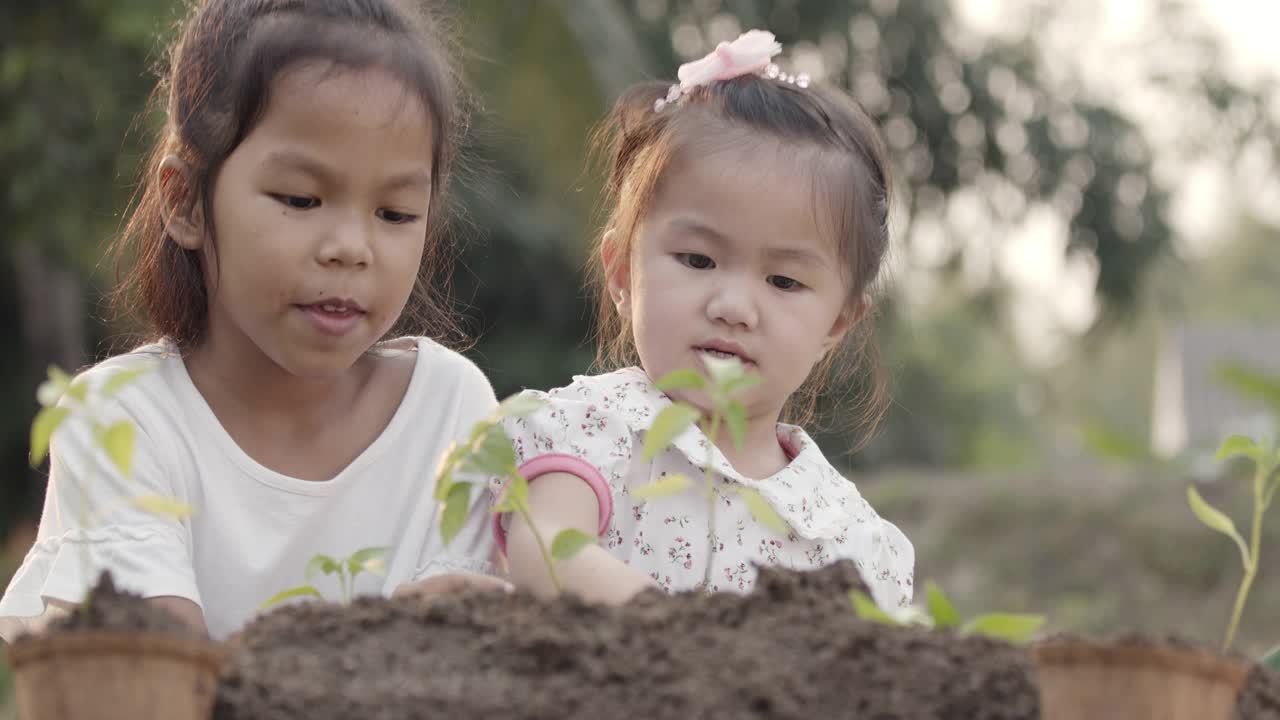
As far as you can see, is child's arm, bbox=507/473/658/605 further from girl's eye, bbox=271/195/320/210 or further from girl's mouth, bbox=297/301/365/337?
girl's eye, bbox=271/195/320/210

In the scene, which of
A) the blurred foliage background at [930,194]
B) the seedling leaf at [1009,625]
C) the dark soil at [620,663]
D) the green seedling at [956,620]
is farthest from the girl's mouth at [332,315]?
the blurred foliage background at [930,194]

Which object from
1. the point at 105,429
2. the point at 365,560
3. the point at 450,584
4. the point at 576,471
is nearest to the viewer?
the point at 105,429

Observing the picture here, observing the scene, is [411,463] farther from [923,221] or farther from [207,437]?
[923,221]

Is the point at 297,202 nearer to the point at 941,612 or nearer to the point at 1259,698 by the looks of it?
the point at 941,612

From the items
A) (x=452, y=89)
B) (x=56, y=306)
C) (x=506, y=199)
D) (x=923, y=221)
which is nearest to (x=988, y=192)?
(x=923, y=221)

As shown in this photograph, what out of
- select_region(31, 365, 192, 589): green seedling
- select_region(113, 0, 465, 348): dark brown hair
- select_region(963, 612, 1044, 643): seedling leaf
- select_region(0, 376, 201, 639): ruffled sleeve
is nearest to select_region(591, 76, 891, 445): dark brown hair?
select_region(113, 0, 465, 348): dark brown hair

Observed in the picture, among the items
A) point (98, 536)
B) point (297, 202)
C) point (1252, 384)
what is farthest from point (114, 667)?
point (1252, 384)

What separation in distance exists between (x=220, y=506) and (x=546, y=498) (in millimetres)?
643

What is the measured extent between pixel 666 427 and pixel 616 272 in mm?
1114

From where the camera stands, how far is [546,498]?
2.00 metres

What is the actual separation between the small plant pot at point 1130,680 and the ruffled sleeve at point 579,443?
3.24 ft

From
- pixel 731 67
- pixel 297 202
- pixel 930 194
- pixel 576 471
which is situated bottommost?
pixel 576 471

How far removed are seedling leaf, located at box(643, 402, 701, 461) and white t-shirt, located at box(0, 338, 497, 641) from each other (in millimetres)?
873

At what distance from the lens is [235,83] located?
2217mm
